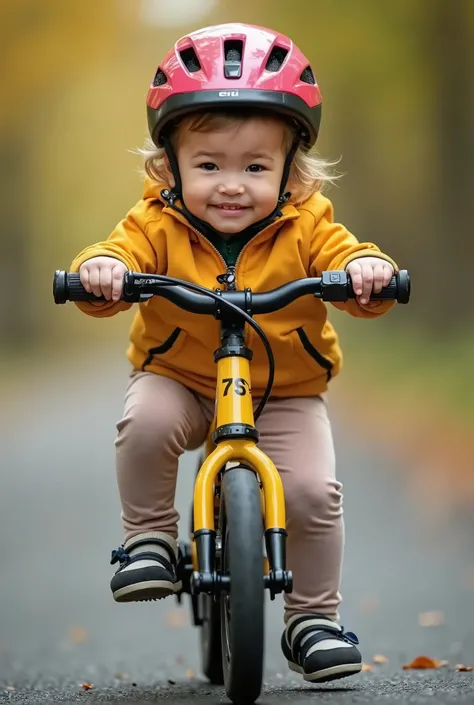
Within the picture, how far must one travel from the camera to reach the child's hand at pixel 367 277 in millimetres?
3688

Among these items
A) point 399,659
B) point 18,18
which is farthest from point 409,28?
point 399,659

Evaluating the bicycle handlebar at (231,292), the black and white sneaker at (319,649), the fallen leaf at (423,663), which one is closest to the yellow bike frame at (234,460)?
the bicycle handlebar at (231,292)

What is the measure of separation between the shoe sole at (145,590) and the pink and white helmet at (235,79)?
152 centimetres

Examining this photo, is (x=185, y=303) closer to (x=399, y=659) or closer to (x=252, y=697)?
(x=252, y=697)

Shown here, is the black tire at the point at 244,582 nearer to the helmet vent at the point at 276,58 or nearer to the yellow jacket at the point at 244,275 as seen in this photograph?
the yellow jacket at the point at 244,275

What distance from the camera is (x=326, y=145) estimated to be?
1739 cm

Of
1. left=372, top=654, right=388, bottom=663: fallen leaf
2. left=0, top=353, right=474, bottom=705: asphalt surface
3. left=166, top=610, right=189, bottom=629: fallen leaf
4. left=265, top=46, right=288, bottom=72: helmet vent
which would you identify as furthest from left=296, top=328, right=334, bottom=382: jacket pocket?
left=166, top=610, right=189, bottom=629: fallen leaf

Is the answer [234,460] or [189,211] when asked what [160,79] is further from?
[234,460]

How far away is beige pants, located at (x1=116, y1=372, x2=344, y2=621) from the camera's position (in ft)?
13.2

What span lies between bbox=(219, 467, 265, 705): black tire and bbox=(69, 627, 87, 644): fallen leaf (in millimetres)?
3226

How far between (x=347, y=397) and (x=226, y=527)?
12.3 m

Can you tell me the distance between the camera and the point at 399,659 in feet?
18.4

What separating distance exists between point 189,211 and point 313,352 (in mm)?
645

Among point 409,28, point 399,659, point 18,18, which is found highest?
point 18,18
